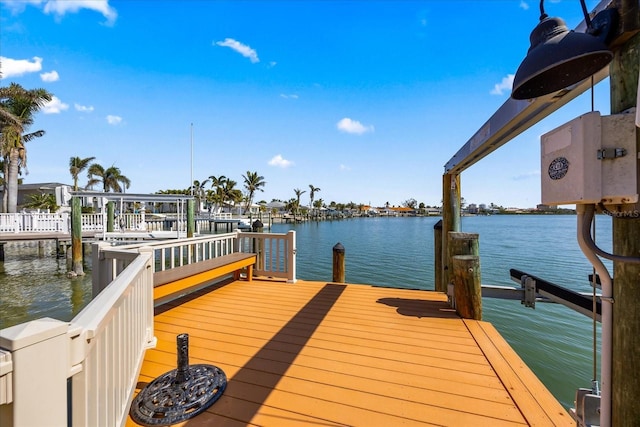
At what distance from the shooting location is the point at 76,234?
34.6 feet

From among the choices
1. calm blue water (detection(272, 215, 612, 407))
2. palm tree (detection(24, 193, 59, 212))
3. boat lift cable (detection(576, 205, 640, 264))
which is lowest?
calm blue water (detection(272, 215, 612, 407))

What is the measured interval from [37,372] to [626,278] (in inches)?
86.0

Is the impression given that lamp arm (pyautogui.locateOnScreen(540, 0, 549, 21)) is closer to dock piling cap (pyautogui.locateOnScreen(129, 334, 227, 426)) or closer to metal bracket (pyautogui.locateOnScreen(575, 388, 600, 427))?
metal bracket (pyautogui.locateOnScreen(575, 388, 600, 427))

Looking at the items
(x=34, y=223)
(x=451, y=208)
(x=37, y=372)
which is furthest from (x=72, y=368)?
(x=34, y=223)

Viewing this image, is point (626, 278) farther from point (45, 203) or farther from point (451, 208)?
point (45, 203)

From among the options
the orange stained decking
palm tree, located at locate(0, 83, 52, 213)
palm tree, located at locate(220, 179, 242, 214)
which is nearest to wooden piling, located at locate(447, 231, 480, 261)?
the orange stained decking

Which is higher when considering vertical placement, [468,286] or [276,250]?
[276,250]

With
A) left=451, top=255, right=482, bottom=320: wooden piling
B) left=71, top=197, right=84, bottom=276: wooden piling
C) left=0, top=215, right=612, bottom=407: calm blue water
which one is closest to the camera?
left=451, top=255, right=482, bottom=320: wooden piling

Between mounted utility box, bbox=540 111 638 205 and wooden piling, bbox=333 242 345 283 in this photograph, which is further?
wooden piling, bbox=333 242 345 283

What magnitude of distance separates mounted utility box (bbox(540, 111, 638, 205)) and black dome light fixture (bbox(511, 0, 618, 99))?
28 cm

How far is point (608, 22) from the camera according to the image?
4.29ft

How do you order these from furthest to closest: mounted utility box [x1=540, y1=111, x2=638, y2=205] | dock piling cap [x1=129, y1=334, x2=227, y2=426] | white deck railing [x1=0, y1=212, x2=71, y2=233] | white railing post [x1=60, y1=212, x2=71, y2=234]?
white railing post [x1=60, y1=212, x2=71, y2=234]
white deck railing [x1=0, y1=212, x2=71, y2=233]
dock piling cap [x1=129, y1=334, x2=227, y2=426]
mounted utility box [x1=540, y1=111, x2=638, y2=205]

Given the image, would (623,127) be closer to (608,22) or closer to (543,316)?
(608,22)

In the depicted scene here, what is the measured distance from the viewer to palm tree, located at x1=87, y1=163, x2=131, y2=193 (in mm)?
36344
